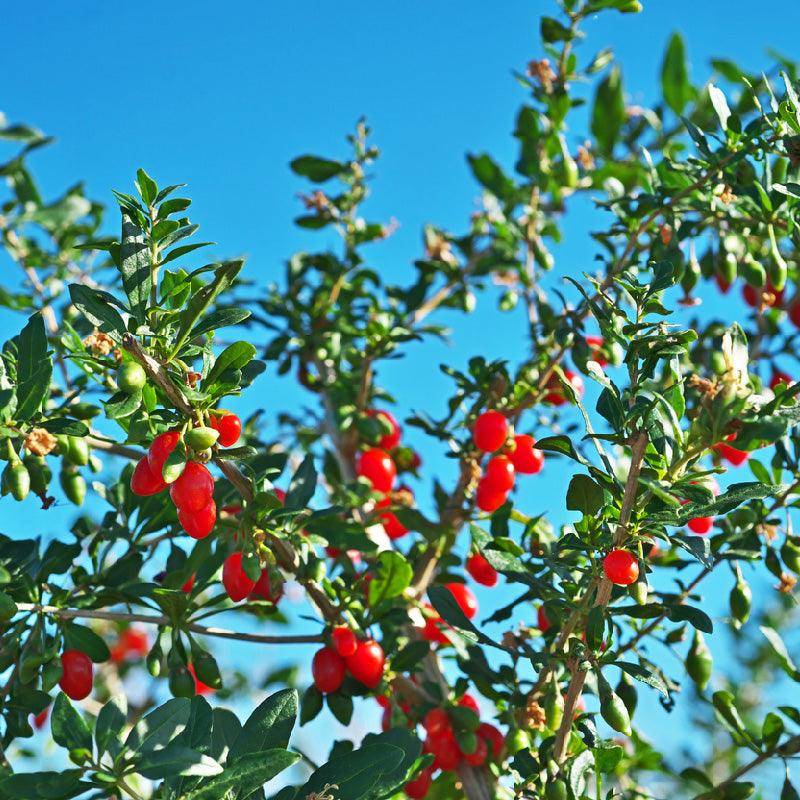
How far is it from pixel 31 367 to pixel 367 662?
1067 millimetres

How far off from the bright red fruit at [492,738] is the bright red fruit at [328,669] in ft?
1.34

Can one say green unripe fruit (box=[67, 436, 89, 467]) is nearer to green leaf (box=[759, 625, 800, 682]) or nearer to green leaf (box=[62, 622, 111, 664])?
green leaf (box=[62, 622, 111, 664])

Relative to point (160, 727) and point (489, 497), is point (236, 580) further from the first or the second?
point (489, 497)

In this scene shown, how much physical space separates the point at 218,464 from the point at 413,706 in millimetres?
1033

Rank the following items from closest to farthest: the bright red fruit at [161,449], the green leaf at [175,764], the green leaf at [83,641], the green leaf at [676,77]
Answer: the green leaf at [175,764] → the bright red fruit at [161,449] → the green leaf at [83,641] → the green leaf at [676,77]

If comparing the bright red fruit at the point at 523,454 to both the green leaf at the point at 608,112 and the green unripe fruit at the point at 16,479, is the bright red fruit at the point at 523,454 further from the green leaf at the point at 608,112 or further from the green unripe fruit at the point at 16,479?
the green leaf at the point at 608,112

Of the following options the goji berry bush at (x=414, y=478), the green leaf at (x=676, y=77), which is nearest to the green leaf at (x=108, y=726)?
the goji berry bush at (x=414, y=478)

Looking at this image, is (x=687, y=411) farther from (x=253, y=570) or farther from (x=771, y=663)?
(x=771, y=663)

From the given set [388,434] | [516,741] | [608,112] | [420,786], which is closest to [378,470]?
[388,434]

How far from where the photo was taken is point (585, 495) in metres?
2.03

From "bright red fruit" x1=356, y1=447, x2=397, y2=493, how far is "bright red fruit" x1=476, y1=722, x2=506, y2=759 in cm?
92

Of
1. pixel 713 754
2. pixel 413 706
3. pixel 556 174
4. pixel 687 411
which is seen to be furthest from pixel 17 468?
pixel 713 754

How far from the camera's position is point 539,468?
3148 mm

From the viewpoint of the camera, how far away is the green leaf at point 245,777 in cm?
175
